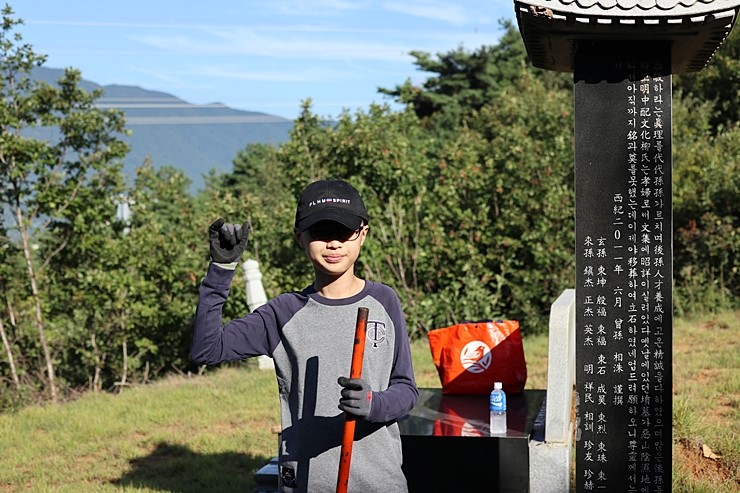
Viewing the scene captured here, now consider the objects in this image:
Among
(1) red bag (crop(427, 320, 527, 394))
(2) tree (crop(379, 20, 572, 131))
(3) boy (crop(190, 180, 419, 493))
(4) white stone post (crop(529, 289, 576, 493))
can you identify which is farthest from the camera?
(2) tree (crop(379, 20, 572, 131))

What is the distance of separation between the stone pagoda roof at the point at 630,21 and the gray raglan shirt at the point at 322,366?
6.15ft

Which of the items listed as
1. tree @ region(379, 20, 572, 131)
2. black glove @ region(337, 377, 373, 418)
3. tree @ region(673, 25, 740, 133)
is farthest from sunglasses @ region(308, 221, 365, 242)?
tree @ region(379, 20, 572, 131)

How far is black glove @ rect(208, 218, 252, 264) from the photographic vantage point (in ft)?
9.04

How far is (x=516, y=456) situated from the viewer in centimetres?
463

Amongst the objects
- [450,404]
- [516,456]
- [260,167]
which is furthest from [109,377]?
[260,167]

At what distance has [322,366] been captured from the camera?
2.89 metres

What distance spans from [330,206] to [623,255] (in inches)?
81.3

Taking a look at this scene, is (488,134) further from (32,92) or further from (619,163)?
(619,163)

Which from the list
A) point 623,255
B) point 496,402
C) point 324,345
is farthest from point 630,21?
point 324,345

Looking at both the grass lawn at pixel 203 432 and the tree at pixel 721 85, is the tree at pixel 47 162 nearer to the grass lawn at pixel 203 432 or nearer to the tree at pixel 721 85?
the grass lawn at pixel 203 432

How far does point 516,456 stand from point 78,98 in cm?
724

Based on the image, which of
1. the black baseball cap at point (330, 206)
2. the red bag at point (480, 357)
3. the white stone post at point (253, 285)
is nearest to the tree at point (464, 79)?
the white stone post at point (253, 285)

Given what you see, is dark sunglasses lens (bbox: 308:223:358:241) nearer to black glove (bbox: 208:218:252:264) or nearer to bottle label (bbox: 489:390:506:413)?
black glove (bbox: 208:218:252:264)

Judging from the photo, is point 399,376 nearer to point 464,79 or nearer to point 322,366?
point 322,366
